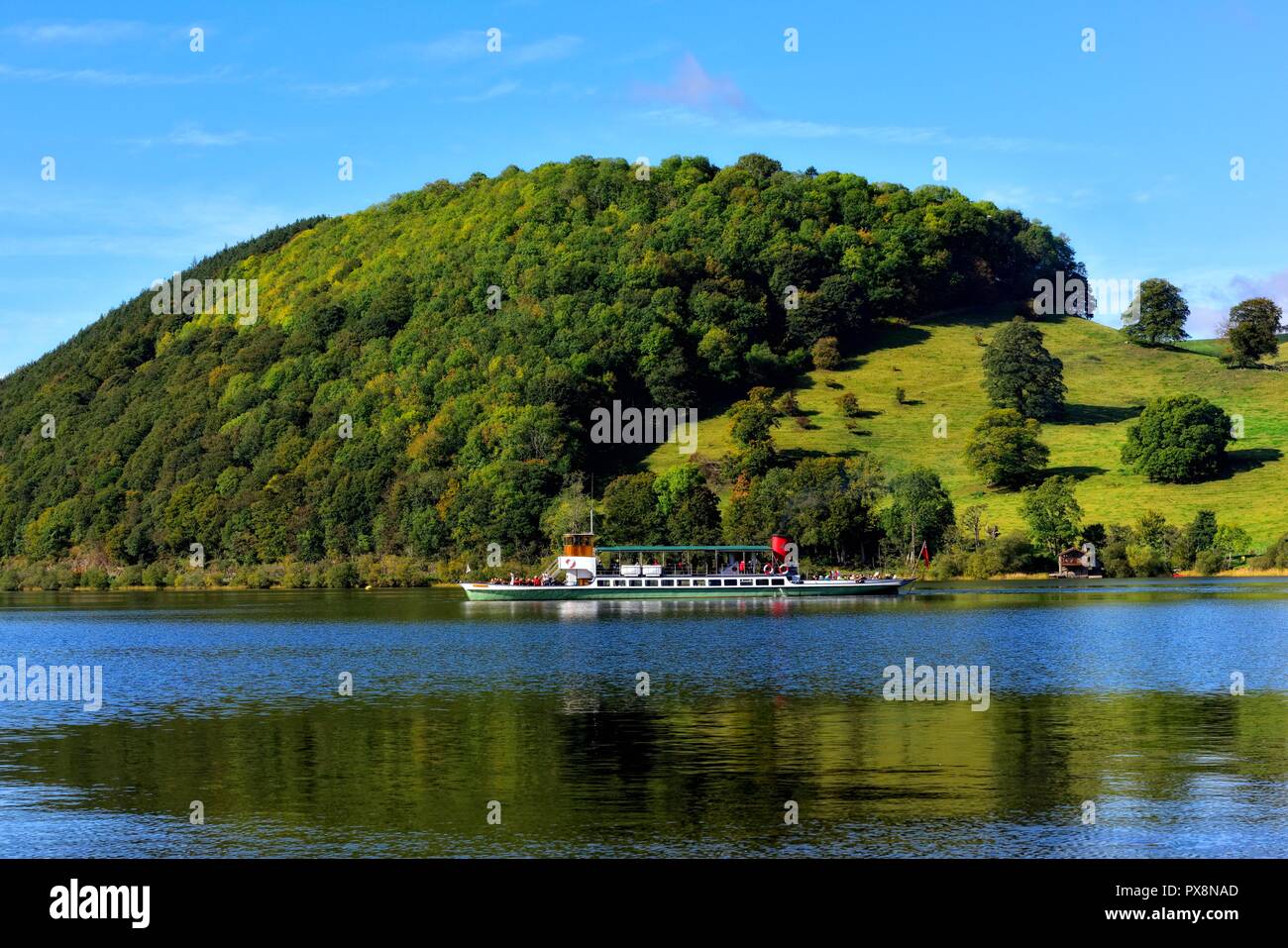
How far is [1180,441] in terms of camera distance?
186250 millimetres

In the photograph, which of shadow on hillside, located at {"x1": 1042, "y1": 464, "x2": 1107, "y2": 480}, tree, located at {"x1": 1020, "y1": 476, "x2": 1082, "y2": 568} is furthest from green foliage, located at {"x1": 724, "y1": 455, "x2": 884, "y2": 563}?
shadow on hillside, located at {"x1": 1042, "y1": 464, "x2": 1107, "y2": 480}

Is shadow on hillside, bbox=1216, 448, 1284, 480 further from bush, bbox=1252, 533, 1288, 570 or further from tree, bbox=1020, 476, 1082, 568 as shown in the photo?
tree, bbox=1020, 476, 1082, 568

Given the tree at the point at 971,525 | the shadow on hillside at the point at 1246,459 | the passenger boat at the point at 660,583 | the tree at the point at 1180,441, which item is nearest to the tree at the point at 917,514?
the tree at the point at 971,525

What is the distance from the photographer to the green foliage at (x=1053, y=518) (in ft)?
554

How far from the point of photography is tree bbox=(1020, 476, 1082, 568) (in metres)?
169

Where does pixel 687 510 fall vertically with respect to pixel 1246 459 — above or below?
below

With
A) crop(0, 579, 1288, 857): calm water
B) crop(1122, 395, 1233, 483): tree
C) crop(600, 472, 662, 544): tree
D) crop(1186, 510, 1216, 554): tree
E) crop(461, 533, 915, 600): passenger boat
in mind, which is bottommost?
crop(0, 579, 1288, 857): calm water

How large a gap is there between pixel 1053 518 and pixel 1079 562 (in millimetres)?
5955

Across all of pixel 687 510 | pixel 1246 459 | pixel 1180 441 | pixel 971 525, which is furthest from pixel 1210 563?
pixel 687 510

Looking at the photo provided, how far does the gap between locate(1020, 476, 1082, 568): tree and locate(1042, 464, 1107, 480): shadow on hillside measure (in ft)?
63.0

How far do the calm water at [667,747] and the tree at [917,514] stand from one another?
82.6 m

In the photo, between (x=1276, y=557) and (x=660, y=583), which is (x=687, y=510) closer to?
(x=660, y=583)

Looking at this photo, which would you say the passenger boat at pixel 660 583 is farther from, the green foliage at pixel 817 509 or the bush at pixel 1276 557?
the bush at pixel 1276 557
